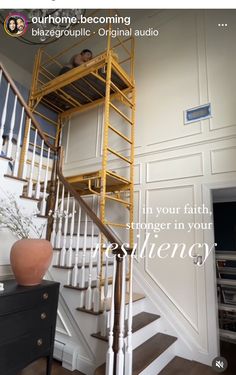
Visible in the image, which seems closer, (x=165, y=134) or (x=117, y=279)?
(x=117, y=279)

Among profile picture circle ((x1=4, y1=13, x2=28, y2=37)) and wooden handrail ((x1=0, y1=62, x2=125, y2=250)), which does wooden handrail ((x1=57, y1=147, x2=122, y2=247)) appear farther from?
profile picture circle ((x1=4, y1=13, x2=28, y2=37))

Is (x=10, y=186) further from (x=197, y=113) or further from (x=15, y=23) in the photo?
(x=197, y=113)

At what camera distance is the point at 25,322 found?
5.34 ft

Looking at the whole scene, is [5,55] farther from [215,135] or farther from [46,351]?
[46,351]

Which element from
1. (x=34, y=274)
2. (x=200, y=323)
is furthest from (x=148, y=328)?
(x=34, y=274)

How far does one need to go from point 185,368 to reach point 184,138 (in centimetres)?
243

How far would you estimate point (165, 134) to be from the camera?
3.13 m

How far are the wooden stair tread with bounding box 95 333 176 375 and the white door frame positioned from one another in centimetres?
38

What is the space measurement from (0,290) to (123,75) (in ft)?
9.71

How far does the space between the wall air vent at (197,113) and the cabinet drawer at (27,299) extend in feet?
7.94

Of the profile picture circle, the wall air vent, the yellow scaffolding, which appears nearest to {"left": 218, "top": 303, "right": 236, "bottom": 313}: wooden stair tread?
the yellow scaffolding

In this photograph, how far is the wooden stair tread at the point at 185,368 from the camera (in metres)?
2.07

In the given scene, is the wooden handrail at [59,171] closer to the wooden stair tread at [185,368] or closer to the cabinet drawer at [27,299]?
the cabinet drawer at [27,299]

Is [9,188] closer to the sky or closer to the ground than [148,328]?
closer to the sky
